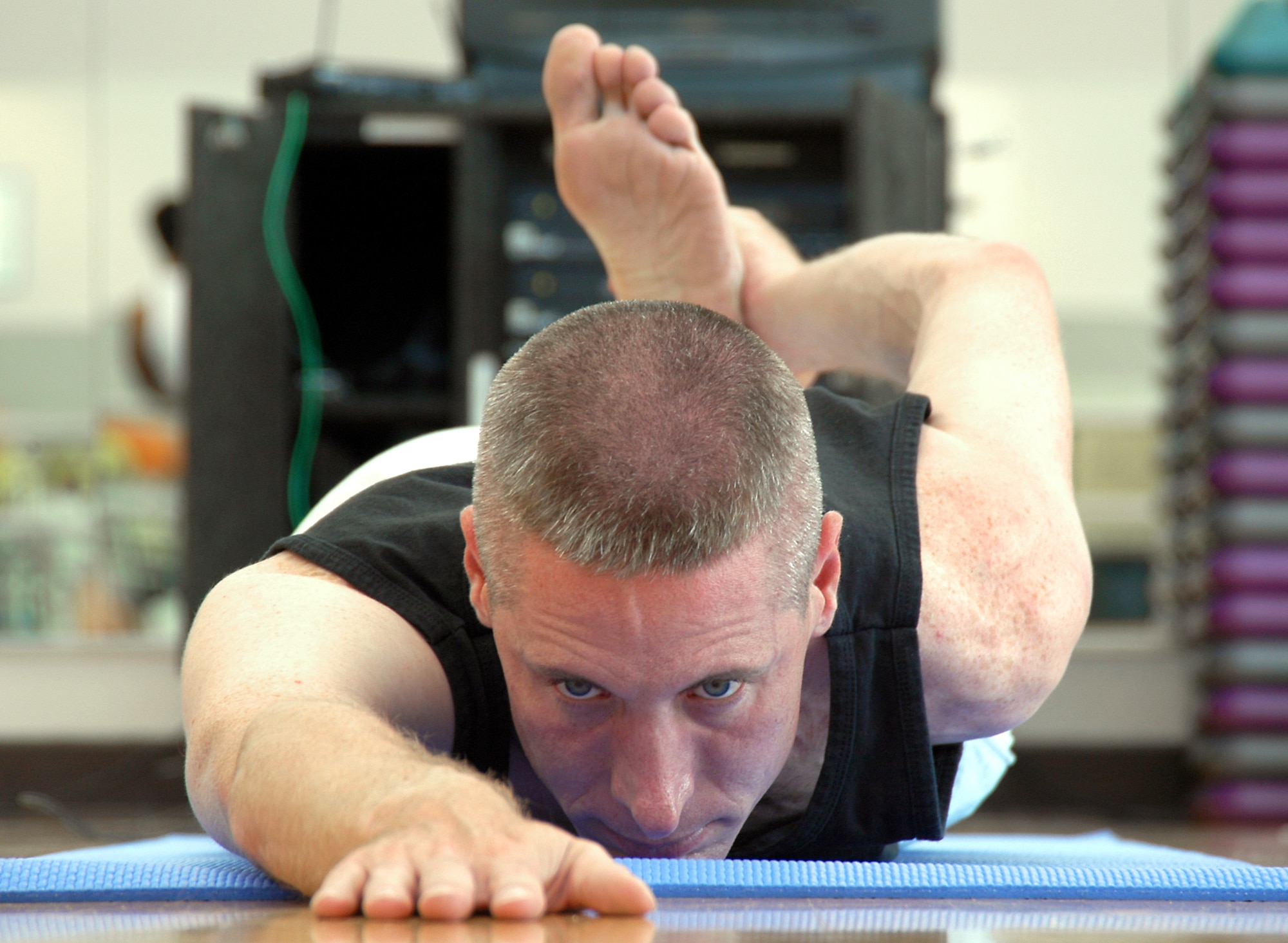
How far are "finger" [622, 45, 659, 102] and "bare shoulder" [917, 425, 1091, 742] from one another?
1.79 ft

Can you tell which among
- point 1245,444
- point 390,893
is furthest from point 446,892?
point 1245,444

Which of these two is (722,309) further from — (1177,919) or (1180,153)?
(1180,153)

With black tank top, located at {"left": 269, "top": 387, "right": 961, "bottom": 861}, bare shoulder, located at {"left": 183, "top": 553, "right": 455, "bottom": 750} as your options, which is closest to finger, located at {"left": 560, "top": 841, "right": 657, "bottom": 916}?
bare shoulder, located at {"left": 183, "top": 553, "right": 455, "bottom": 750}

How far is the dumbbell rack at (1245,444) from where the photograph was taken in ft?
8.64

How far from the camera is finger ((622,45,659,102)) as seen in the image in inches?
59.4

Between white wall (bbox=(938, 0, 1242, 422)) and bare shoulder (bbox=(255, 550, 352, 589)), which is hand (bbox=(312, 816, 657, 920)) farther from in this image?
white wall (bbox=(938, 0, 1242, 422))

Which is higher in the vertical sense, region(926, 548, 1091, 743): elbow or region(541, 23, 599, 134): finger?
region(541, 23, 599, 134): finger

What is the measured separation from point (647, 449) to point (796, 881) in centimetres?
25

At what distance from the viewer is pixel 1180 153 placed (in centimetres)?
287

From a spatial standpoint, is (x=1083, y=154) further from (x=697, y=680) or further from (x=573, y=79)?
(x=697, y=680)

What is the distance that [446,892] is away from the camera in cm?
A: 65

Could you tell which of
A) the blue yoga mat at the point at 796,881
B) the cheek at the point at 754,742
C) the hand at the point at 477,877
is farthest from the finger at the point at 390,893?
the cheek at the point at 754,742

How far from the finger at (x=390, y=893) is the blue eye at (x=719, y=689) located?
239 millimetres

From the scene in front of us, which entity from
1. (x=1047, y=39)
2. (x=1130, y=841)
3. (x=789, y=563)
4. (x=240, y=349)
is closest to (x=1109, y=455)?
(x=1047, y=39)
